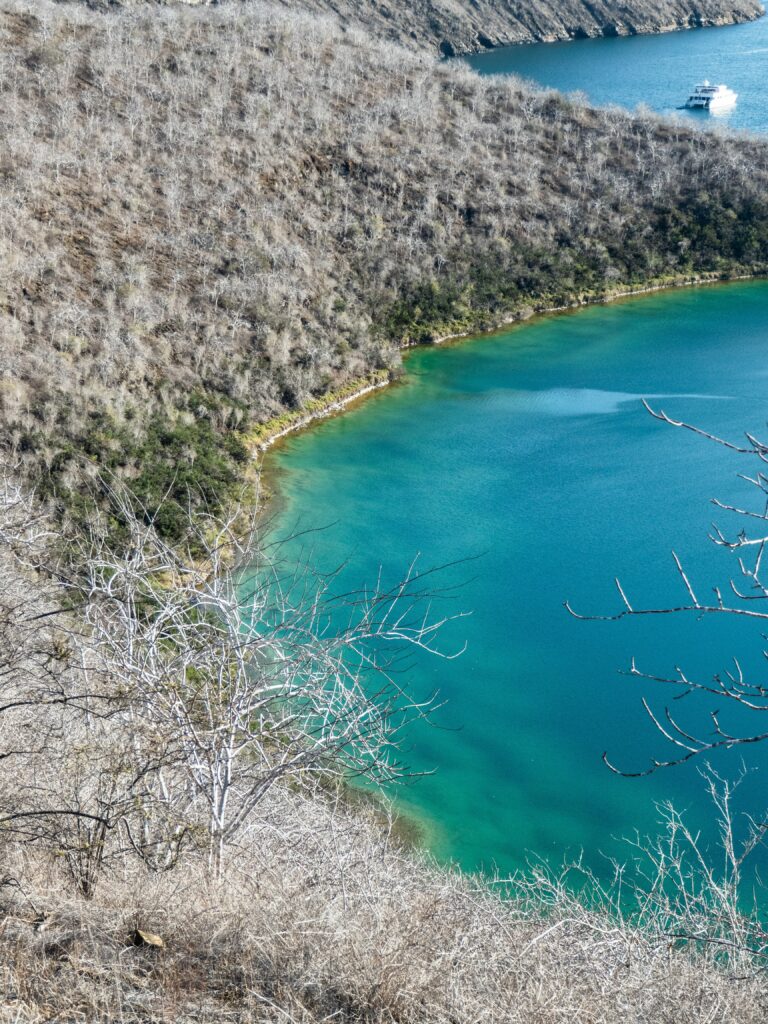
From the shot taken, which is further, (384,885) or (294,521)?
(294,521)

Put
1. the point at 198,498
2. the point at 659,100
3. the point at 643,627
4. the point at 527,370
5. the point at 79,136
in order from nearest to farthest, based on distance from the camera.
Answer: the point at 643,627
the point at 198,498
the point at 527,370
the point at 79,136
the point at 659,100

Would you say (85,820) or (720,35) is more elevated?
(720,35)

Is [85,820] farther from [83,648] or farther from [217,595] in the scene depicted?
[217,595]

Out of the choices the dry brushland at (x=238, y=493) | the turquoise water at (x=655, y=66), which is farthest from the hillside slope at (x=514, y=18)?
the dry brushland at (x=238, y=493)

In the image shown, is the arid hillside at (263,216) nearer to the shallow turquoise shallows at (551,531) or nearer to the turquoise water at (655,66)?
the shallow turquoise shallows at (551,531)

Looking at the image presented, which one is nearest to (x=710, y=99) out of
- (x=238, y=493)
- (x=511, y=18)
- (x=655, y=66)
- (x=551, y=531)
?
(x=655, y=66)

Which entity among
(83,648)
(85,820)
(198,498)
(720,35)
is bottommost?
(198,498)

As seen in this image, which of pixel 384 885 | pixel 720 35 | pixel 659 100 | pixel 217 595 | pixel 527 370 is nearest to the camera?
pixel 217 595

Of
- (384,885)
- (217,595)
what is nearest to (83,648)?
(217,595)
